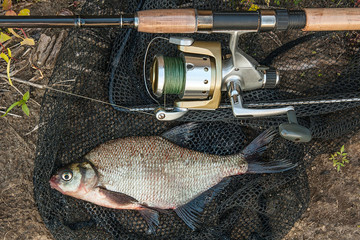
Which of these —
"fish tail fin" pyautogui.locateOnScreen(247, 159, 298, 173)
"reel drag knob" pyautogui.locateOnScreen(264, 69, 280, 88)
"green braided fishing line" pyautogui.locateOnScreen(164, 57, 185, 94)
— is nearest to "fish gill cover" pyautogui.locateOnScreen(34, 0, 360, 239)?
"fish tail fin" pyautogui.locateOnScreen(247, 159, 298, 173)

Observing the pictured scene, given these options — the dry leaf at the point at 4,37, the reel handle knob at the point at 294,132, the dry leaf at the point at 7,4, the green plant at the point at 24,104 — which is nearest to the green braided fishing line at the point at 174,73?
the reel handle knob at the point at 294,132

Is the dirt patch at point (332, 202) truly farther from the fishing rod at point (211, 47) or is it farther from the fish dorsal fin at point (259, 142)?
the fishing rod at point (211, 47)

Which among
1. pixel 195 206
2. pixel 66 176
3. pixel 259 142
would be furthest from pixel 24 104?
pixel 259 142

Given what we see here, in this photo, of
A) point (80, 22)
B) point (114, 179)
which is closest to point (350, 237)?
point (114, 179)

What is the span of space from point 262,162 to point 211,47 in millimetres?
1008

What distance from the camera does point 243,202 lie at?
3.02 m

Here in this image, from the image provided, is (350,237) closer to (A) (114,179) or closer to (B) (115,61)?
(A) (114,179)

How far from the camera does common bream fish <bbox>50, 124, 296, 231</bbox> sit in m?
2.95

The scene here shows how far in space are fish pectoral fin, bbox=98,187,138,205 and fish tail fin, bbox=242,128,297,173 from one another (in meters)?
0.95

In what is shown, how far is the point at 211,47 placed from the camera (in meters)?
2.60

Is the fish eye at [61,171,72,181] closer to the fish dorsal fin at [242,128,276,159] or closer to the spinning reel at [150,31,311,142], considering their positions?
the spinning reel at [150,31,311,142]

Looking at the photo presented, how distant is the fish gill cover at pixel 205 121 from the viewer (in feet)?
9.63

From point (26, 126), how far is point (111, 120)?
0.73 meters

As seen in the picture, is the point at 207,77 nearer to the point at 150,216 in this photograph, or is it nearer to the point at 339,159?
the point at 150,216
